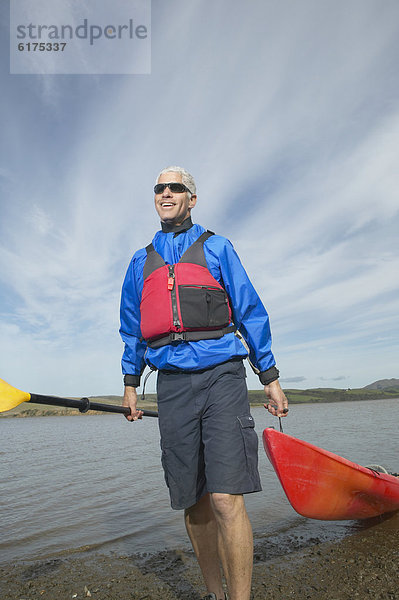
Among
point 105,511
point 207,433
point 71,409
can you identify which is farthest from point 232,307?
point 71,409

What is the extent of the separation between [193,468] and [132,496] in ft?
19.6

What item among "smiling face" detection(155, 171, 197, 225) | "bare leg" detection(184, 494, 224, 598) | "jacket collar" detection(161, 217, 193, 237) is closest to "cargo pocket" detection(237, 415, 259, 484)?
"bare leg" detection(184, 494, 224, 598)

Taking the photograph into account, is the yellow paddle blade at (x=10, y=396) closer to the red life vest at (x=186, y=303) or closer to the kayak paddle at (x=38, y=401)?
the kayak paddle at (x=38, y=401)

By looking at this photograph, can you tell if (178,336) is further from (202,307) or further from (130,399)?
(130,399)

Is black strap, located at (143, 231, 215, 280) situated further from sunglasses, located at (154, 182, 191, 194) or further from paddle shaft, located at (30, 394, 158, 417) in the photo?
paddle shaft, located at (30, 394, 158, 417)

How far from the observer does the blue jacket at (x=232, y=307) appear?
2.82 m

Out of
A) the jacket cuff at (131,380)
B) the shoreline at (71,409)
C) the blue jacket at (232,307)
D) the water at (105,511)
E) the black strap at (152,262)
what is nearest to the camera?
the blue jacket at (232,307)

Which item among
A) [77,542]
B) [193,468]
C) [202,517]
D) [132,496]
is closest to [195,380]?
[193,468]

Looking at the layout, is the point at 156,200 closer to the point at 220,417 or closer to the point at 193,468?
the point at 220,417

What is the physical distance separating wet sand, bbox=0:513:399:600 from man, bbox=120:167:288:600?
100 cm

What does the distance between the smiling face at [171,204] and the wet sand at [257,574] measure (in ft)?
11.0

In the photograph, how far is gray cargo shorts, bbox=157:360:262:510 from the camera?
99.4 inches

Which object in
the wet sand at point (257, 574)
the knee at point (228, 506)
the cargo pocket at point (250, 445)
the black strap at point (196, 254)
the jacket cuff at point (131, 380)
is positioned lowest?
the wet sand at point (257, 574)

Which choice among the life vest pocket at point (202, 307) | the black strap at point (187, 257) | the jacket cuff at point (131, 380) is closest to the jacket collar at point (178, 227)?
the black strap at point (187, 257)
